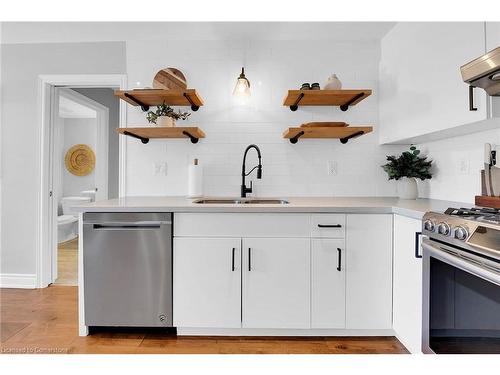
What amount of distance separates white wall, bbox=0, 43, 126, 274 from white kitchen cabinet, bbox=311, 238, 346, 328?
2.49 meters

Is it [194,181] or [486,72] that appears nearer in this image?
[486,72]

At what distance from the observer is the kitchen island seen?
194cm

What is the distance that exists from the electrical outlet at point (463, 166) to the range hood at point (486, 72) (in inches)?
27.6

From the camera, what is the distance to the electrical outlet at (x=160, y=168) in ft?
8.86

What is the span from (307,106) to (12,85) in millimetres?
2633

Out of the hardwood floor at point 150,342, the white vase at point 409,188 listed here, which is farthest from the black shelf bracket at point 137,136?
the white vase at point 409,188

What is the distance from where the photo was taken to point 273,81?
2686 mm

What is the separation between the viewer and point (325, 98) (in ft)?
8.15

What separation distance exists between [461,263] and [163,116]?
6.99ft

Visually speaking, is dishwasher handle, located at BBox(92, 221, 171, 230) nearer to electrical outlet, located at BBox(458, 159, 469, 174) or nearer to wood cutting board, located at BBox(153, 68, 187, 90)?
wood cutting board, located at BBox(153, 68, 187, 90)

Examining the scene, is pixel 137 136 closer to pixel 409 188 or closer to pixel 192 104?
pixel 192 104

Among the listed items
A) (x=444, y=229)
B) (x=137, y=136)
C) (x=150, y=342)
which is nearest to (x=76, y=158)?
(x=137, y=136)

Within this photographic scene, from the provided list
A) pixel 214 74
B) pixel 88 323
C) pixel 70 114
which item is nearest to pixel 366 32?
pixel 214 74

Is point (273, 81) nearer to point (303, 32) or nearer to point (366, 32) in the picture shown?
point (303, 32)
